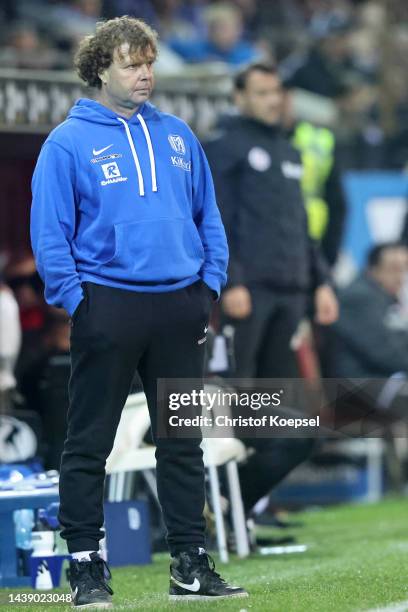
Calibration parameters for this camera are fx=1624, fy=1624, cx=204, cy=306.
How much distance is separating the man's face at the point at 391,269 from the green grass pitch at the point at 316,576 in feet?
8.71

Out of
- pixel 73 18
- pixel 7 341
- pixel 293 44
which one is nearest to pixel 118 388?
pixel 7 341

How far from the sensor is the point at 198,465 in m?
5.74

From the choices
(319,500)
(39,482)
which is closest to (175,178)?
(39,482)

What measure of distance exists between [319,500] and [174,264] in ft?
21.5

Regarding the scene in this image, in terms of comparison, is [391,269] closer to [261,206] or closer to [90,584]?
[261,206]

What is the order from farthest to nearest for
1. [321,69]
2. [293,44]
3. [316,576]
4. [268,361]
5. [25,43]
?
[293,44]
[321,69]
[25,43]
[268,361]
[316,576]

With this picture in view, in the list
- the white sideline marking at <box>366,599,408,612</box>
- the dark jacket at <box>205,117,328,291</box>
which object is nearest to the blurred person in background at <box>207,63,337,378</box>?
the dark jacket at <box>205,117,328,291</box>

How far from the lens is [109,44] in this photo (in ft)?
18.7

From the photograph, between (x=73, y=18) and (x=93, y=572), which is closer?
(x=93, y=572)

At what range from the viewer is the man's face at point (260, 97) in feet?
28.1

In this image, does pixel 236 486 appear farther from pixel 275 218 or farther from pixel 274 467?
pixel 275 218

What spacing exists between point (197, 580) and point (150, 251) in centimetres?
115

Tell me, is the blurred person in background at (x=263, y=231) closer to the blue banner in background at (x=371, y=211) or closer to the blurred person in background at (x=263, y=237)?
the blurred person in background at (x=263, y=237)

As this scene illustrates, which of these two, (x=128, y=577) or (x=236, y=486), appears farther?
(x=236, y=486)
